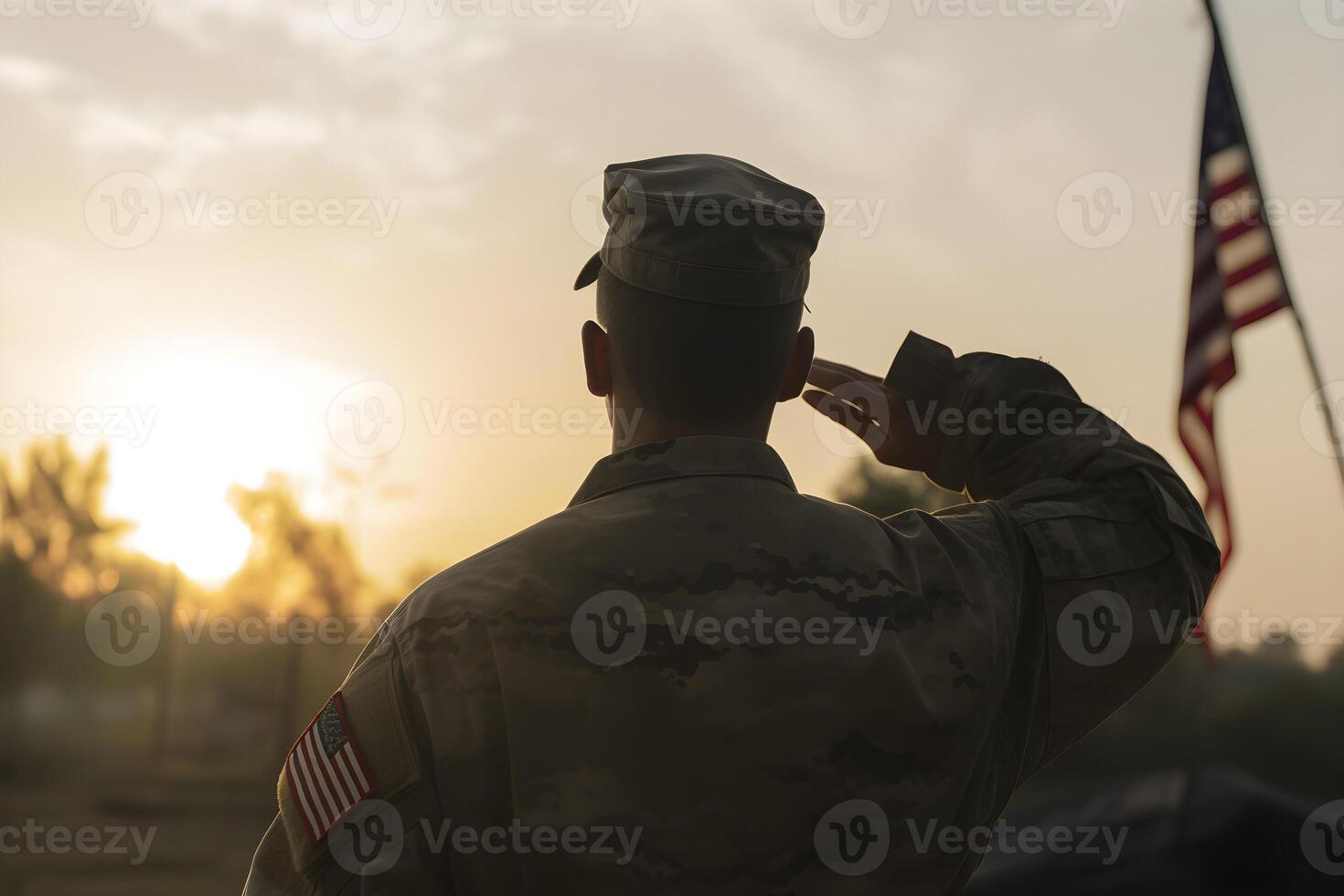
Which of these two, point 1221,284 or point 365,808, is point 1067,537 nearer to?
point 365,808

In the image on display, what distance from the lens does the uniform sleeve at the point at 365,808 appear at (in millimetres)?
1496

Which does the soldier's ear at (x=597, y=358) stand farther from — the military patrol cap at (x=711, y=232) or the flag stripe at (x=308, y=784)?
the flag stripe at (x=308, y=784)

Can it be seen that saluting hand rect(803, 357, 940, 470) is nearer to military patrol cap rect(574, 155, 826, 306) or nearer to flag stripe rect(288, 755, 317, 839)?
military patrol cap rect(574, 155, 826, 306)

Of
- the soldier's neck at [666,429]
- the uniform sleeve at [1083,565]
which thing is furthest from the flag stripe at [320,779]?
the uniform sleeve at [1083,565]

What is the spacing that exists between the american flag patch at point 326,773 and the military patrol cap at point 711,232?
0.82m

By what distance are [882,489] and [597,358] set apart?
34.2m

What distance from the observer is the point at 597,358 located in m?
1.87

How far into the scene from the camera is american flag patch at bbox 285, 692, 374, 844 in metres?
1.55

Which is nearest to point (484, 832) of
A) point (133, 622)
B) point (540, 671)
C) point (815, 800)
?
point (540, 671)

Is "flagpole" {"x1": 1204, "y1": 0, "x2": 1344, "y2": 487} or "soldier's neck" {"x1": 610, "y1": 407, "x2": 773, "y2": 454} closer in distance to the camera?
"soldier's neck" {"x1": 610, "y1": 407, "x2": 773, "y2": 454}

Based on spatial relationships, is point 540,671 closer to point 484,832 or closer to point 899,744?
point 484,832

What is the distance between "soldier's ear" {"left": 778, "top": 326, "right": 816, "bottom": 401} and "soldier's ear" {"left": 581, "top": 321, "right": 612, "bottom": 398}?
29cm

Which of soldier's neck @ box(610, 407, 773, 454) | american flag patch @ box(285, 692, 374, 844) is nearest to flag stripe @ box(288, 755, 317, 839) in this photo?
american flag patch @ box(285, 692, 374, 844)

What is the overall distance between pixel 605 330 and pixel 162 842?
20991 millimetres
